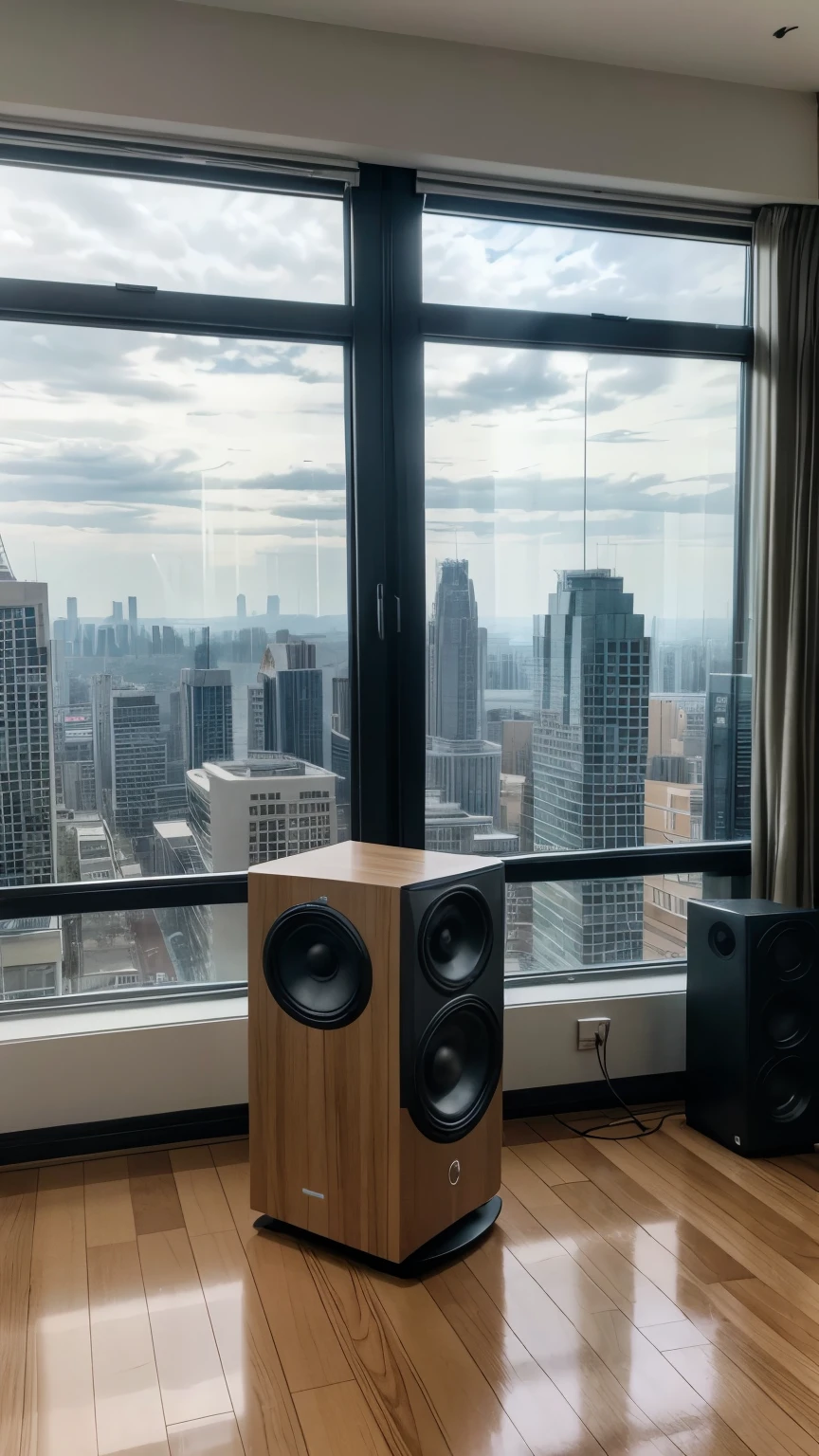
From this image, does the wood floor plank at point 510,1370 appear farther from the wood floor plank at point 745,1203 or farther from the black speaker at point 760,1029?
the black speaker at point 760,1029

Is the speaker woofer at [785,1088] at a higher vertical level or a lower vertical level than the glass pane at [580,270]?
lower

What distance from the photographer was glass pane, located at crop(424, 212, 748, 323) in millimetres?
2902

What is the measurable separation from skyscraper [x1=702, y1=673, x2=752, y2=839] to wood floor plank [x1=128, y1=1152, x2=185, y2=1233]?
5.94 ft

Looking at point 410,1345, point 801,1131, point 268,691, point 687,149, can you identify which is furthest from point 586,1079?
point 687,149

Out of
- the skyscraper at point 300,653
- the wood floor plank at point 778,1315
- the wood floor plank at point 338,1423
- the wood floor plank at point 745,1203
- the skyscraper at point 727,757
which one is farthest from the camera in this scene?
the skyscraper at point 727,757

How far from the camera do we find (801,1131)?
2.71 metres

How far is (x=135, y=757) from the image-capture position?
2758 millimetres

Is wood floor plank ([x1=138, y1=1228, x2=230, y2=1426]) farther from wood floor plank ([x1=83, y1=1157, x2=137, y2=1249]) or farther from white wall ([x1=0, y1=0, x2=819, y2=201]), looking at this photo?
white wall ([x1=0, y1=0, x2=819, y2=201])

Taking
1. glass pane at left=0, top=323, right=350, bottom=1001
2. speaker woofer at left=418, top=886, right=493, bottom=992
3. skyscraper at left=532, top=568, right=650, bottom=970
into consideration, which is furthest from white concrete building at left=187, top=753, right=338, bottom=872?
speaker woofer at left=418, top=886, right=493, bottom=992

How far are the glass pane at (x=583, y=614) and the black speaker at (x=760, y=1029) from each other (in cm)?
47

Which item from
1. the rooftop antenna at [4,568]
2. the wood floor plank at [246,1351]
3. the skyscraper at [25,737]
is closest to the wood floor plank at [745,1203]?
the wood floor plank at [246,1351]

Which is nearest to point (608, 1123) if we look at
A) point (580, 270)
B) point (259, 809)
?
point (259, 809)

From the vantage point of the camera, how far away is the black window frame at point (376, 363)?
2.69m

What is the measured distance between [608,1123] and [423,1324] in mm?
1072
